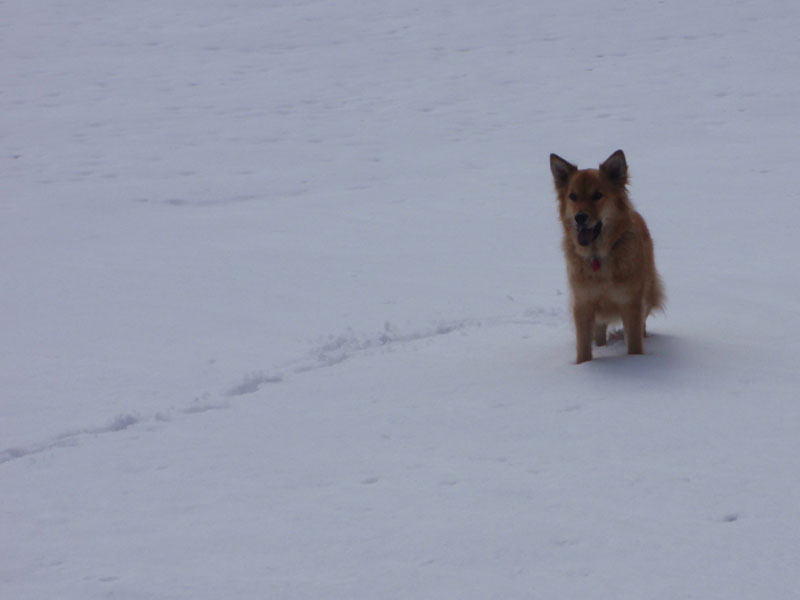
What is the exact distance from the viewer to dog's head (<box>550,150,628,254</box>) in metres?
5.03

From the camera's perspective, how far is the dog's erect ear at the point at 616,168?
502 centimetres

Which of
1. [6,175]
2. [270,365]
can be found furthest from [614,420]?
[6,175]

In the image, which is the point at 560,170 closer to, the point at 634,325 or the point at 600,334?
the point at 634,325

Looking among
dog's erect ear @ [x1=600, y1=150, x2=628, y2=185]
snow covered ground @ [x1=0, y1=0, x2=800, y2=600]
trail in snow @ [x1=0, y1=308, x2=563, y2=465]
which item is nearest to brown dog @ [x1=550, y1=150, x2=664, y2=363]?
dog's erect ear @ [x1=600, y1=150, x2=628, y2=185]

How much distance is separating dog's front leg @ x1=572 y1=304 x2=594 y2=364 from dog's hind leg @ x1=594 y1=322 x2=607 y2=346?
392 millimetres

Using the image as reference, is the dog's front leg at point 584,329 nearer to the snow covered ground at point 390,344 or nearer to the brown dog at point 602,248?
the brown dog at point 602,248

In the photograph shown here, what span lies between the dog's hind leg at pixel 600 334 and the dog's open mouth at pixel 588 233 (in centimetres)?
79

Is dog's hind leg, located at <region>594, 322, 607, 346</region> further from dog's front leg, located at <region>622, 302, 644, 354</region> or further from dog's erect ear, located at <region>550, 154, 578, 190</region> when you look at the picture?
dog's erect ear, located at <region>550, 154, 578, 190</region>

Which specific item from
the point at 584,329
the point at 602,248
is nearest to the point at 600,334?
the point at 584,329

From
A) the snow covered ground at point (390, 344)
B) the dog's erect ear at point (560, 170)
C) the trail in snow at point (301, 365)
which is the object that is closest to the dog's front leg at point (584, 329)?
the snow covered ground at point (390, 344)

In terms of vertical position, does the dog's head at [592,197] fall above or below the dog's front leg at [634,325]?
above

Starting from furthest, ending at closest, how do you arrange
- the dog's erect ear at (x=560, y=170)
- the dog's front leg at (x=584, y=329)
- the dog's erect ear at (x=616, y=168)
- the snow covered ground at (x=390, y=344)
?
1. the dog's front leg at (x=584, y=329)
2. the dog's erect ear at (x=560, y=170)
3. the dog's erect ear at (x=616, y=168)
4. the snow covered ground at (x=390, y=344)

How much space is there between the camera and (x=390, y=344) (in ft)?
19.4

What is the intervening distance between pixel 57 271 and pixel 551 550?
565 cm
